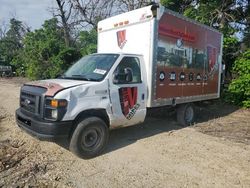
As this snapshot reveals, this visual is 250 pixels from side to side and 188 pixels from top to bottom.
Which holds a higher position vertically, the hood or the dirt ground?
the hood

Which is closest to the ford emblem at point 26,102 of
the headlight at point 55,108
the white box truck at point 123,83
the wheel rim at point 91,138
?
the white box truck at point 123,83

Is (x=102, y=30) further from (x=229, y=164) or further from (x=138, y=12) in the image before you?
(x=229, y=164)

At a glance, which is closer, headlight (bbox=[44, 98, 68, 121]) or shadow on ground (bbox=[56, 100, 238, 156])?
headlight (bbox=[44, 98, 68, 121])

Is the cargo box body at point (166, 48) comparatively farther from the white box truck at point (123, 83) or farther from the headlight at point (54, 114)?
the headlight at point (54, 114)

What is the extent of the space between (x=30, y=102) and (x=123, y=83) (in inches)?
79.7

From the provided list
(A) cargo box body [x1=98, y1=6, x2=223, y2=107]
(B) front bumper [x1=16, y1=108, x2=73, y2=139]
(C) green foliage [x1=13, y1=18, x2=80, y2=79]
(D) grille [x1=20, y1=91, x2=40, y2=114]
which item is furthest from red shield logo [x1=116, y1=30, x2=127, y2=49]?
(C) green foliage [x1=13, y1=18, x2=80, y2=79]

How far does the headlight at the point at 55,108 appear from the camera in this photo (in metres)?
5.34

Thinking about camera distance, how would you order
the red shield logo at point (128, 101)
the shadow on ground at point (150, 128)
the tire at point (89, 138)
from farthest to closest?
the shadow on ground at point (150, 128), the red shield logo at point (128, 101), the tire at point (89, 138)

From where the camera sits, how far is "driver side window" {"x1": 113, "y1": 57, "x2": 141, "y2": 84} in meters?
6.38

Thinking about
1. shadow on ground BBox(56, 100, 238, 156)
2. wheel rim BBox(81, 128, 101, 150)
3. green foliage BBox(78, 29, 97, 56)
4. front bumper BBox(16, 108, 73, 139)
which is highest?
green foliage BBox(78, 29, 97, 56)

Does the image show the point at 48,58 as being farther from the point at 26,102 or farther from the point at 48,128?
the point at 48,128

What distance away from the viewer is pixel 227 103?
14133 mm

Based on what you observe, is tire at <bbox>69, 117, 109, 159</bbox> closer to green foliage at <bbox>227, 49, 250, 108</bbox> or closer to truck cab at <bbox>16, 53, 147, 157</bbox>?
truck cab at <bbox>16, 53, 147, 157</bbox>

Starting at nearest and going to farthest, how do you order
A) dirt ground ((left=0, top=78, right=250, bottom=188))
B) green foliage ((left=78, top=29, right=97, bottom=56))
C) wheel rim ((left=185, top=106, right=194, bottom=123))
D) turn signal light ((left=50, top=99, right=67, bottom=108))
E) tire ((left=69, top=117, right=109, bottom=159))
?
dirt ground ((left=0, top=78, right=250, bottom=188)) → turn signal light ((left=50, top=99, right=67, bottom=108)) → tire ((left=69, top=117, right=109, bottom=159)) → wheel rim ((left=185, top=106, right=194, bottom=123)) → green foliage ((left=78, top=29, right=97, bottom=56))
